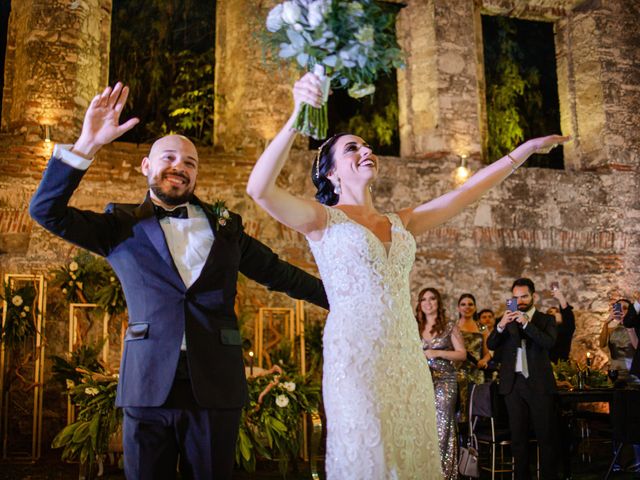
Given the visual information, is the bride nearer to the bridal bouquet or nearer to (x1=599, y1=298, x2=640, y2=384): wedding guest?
the bridal bouquet

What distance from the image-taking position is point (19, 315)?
6871 mm

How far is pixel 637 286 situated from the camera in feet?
31.3

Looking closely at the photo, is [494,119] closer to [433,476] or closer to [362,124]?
[362,124]

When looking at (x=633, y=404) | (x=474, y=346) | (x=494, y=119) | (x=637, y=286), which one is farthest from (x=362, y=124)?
(x=633, y=404)

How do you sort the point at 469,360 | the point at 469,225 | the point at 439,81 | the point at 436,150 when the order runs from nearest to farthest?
the point at 469,360 < the point at 469,225 < the point at 436,150 < the point at 439,81

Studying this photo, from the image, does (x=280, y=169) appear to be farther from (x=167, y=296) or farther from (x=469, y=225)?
(x=469, y=225)

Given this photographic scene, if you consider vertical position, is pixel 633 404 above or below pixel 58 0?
below

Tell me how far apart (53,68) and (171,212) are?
6.72 meters

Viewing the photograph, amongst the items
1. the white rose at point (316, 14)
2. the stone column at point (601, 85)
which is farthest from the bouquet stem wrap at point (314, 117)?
the stone column at point (601, 85)

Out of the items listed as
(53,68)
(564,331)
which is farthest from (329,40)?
(53,68)

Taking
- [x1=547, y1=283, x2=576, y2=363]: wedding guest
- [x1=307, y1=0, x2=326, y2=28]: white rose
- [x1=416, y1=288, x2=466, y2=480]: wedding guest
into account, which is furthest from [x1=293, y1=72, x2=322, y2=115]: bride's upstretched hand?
[x1=547, y1=283, x2=576, y2=363]: wedding guest

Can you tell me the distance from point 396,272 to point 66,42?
23.6 ft

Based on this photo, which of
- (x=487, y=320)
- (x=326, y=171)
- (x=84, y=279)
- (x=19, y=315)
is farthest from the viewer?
(x=487, y=320)

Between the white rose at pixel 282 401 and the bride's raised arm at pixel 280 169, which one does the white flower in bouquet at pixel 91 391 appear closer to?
the white rose at pixel 282 401
